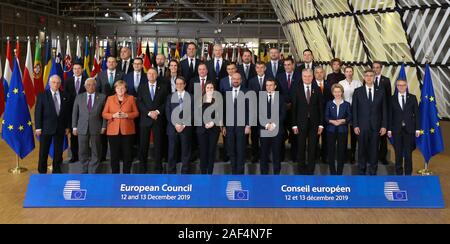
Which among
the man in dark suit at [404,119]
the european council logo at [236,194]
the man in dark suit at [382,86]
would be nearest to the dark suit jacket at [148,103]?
the european council logo at [236,194]

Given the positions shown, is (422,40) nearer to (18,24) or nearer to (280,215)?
(280,215)

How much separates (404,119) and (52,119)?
247 inches

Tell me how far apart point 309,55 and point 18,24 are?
21561 millimetres

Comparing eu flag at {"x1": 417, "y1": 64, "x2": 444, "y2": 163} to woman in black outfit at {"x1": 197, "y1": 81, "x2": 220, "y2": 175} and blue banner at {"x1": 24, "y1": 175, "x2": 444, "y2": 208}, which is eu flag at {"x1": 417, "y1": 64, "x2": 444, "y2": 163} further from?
woman in black outfit at {"x1": 197, "y1": 81, "x2": 220, "y2": 175}

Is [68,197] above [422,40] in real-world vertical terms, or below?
below

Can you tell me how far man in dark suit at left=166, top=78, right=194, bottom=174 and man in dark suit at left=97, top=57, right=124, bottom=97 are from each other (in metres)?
1.33

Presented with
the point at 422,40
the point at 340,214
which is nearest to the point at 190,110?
the point at 340,214

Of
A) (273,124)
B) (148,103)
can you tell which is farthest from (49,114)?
(273,124)

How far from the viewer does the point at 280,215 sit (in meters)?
7.46

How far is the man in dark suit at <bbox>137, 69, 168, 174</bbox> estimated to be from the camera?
8.73m

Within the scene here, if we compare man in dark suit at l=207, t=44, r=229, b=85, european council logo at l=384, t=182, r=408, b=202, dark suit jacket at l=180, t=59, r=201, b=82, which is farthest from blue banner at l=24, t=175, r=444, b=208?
dark suit jacket at l=180, t=59, r=201, b=82

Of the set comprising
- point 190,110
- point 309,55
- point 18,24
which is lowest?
point 190,110
